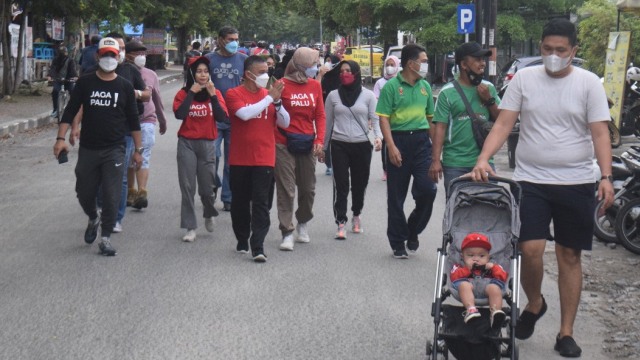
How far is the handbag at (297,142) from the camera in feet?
31.0

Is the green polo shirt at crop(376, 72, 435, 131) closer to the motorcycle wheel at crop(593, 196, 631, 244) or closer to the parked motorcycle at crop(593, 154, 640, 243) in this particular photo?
the parked motorcycle at crop(593, 154, 640, 243)

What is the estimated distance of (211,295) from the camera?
7770 mm

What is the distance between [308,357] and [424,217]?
10.5 feet

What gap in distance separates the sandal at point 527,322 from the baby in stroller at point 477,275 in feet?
2.76

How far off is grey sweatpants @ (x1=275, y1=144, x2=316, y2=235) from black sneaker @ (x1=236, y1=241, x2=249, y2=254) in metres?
0.38

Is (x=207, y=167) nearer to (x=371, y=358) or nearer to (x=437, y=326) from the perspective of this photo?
(x=371, y=358)

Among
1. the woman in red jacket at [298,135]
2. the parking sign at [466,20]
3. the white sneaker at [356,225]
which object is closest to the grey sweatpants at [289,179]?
the woman in red jacket at [298,135]

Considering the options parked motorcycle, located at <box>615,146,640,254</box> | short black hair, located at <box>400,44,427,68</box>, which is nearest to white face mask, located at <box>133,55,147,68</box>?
short black hair, located at <box>400,44,427,68</box>

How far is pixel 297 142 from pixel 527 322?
3540 mm

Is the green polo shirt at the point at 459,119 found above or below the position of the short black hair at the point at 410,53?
below

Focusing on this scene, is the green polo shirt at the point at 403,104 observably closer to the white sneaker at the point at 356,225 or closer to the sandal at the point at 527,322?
the white sneaker at the point at 356,225

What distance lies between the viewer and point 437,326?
5410 mm

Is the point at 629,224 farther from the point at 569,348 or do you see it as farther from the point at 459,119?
the point at 569,348

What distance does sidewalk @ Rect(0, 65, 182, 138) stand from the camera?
21422 mm
